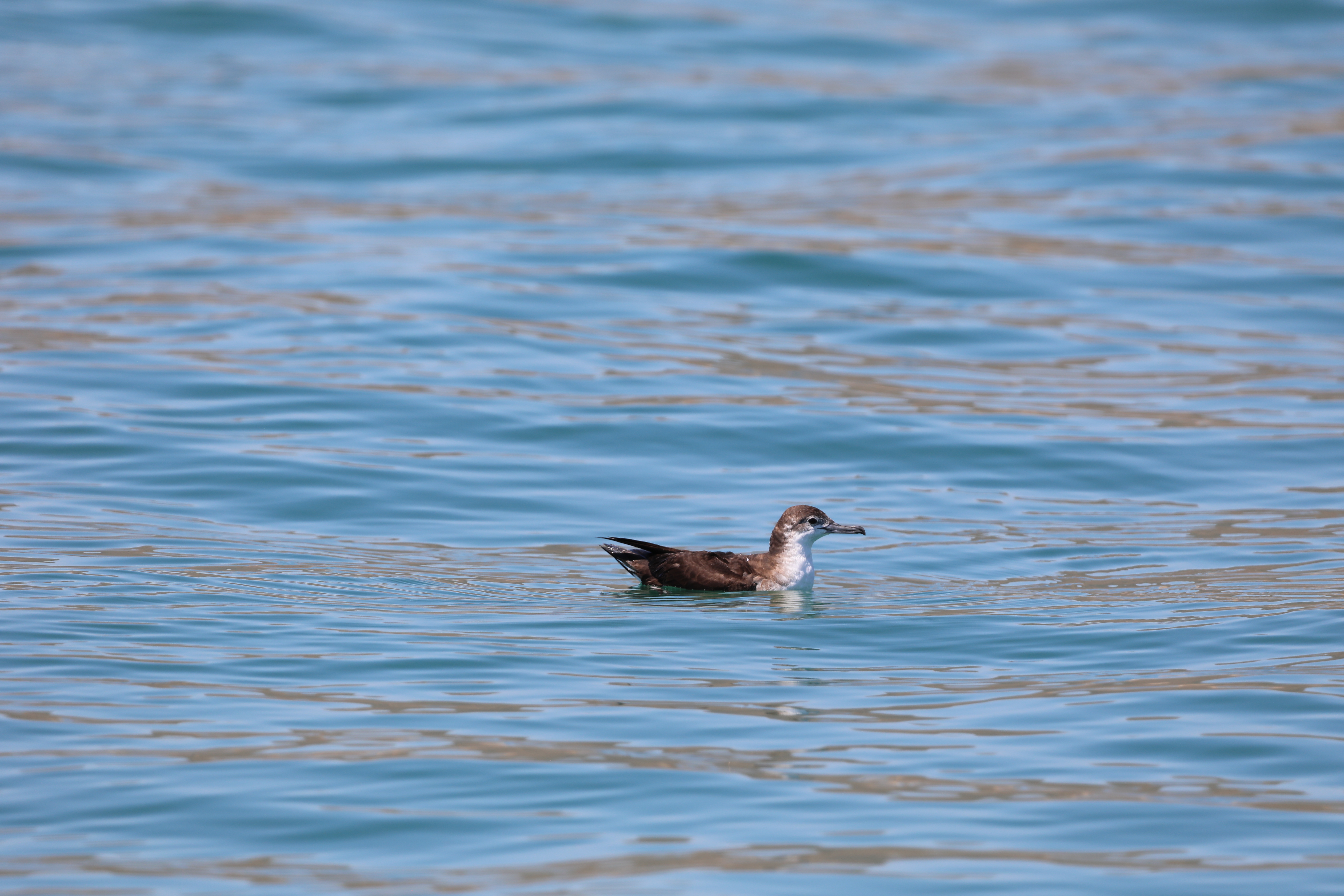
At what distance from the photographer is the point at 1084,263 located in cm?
2141

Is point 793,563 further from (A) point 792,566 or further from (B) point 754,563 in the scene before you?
(B) point 754,563

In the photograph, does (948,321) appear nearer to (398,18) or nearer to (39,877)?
(39,877)

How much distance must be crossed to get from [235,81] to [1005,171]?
55.1ft

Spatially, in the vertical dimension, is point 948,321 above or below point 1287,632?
above

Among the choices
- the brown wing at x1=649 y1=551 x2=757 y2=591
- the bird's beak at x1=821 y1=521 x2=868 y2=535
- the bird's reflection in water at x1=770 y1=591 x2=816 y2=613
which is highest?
the bird's beak at x1=821 y1=521 x2=868 y2=535

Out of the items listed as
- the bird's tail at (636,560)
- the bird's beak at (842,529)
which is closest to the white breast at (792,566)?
the bird's beak at (842,529)

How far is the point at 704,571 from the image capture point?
11.1 meters

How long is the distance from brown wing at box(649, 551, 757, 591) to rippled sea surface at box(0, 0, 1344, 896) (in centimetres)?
16

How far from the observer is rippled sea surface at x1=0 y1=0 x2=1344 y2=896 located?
730 centimetres

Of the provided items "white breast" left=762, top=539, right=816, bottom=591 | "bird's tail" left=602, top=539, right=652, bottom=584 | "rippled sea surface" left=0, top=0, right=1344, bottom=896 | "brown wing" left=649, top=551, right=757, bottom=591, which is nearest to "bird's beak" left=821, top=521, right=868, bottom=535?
"white breast" left=762, top=539, right=816, bottom=591

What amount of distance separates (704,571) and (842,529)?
1034 mm

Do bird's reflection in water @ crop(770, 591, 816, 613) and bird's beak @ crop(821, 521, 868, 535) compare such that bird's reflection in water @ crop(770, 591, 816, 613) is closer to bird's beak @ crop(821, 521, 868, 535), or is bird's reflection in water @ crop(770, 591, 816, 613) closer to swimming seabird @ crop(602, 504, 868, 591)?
swimming seabird @ crop(602, 504, 868, 591)

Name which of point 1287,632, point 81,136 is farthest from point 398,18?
point 1287,632

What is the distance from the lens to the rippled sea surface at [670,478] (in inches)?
287
